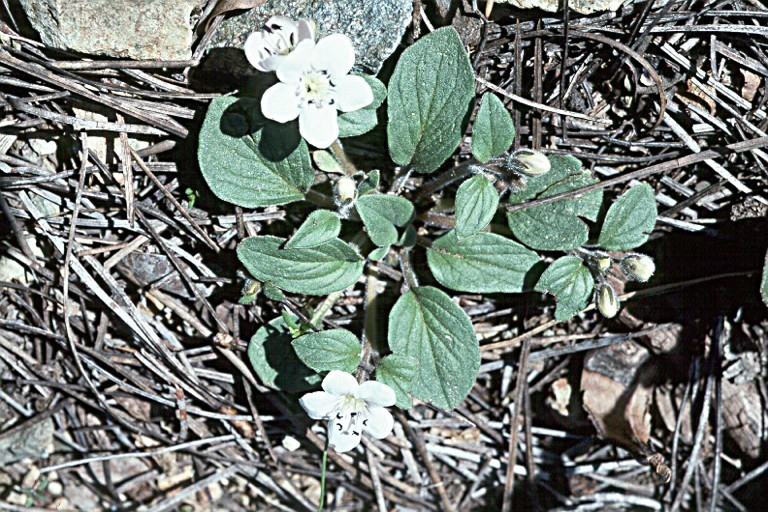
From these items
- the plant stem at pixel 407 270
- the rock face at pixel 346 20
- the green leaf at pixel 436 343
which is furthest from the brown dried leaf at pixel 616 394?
the rock face at pixel 346 20

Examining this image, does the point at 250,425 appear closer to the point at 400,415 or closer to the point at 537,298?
the point at 400,415

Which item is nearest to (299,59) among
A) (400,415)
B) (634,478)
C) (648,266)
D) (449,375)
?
(449,375)

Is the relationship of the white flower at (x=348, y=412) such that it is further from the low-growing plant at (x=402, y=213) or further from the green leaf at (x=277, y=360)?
the green leaf at (x=277, y=360)

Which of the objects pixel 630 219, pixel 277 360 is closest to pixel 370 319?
pixel 277 360

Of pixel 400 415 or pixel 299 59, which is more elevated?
pixel 299 59

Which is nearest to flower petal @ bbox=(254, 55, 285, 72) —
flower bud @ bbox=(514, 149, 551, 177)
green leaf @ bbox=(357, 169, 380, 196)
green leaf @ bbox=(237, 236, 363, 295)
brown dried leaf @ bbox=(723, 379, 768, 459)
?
green leaf @ bbox=(357, 169, 380, 196)

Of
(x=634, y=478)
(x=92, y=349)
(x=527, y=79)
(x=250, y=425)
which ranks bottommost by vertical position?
(x=634, y=478)

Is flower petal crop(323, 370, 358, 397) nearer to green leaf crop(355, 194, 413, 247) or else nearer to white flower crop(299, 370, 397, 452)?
white flower crop(299, 370, 397, 452)

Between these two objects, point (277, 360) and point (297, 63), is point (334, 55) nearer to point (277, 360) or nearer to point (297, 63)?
point (297, 63)
